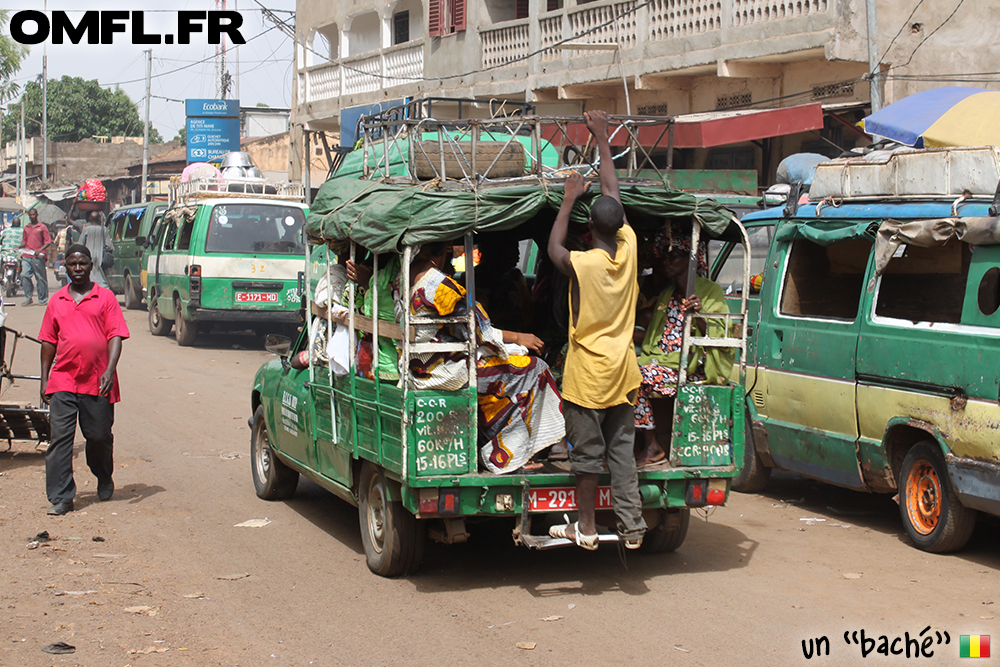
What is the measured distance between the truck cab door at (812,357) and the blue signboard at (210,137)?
1361 inches

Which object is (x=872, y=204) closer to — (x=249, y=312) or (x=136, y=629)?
(x=136, y=629)

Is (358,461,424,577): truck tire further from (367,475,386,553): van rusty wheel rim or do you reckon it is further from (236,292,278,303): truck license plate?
(236,292,278,303): truck license plate

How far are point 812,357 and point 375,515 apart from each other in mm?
3202

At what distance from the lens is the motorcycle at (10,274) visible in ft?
83.6

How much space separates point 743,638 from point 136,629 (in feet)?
9.08

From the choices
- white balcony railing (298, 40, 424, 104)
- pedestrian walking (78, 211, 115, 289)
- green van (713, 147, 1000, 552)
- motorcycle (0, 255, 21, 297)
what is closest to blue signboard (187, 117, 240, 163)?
white balcony railing (298, 40, 424, 104)

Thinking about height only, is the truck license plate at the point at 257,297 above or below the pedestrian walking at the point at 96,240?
below

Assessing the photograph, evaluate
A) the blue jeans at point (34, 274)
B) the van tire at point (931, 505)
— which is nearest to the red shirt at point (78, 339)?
the van tire at point (931, 505)

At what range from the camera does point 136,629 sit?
16.6 feet

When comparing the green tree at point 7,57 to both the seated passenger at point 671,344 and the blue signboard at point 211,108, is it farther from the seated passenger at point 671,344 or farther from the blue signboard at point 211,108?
the seated passenger at point 671,344

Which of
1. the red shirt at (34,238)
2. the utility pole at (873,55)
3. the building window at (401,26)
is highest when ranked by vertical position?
the building window at (401,26)

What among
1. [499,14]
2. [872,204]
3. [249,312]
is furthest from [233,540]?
[499,14]

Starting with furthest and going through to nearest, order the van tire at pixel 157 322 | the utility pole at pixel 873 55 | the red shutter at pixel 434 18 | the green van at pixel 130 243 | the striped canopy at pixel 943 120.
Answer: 1. the red shutter at pixel 434 18
2. the green van at pixel 130 243
3. the van tire at pixel 157 322
4. the utility pole at pixel 873 55
5. the striped canopy at pixel 943 120

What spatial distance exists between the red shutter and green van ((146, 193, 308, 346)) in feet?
30.7
